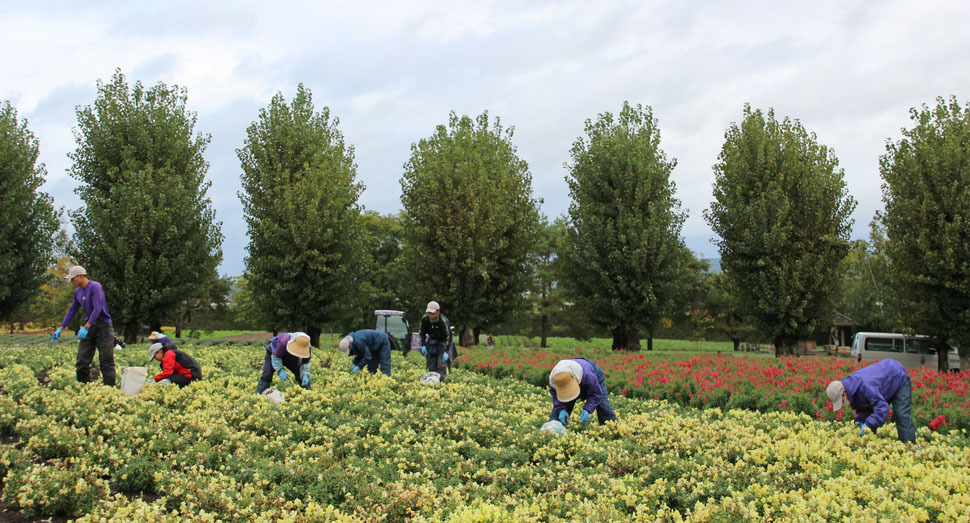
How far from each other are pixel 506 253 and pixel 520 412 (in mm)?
21760

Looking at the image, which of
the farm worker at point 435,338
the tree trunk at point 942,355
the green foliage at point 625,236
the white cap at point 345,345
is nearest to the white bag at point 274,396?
the white cap at point 345,345

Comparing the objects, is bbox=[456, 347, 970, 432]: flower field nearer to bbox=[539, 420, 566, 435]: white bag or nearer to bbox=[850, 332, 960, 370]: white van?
bbox=[539, 420, 566, 435]: white bag

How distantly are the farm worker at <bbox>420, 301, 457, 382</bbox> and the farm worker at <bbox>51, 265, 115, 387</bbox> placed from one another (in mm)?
5970

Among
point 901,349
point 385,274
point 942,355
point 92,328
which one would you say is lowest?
point 942,355

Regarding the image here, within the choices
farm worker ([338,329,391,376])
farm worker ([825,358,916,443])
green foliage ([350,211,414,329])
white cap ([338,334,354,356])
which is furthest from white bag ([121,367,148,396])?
green foliage ([350,211,414,329])

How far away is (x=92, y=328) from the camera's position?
36.7 feet

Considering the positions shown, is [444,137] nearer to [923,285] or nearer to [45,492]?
[923,285]

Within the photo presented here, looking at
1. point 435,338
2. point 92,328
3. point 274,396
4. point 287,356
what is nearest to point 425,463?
point 274,396

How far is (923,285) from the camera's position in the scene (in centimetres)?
2397

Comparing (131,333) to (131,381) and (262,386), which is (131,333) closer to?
(131,381)

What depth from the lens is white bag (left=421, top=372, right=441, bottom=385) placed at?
44.6 feet

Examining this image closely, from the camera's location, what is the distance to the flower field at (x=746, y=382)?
1167cm

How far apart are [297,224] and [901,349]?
25.9 metres

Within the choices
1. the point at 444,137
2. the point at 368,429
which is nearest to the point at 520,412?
the point at 368,429
